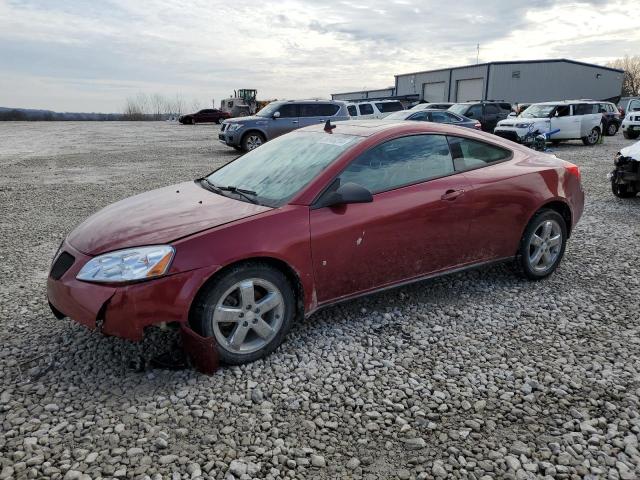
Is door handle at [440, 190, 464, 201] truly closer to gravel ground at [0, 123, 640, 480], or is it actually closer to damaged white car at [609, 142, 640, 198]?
gravel ground at [0, 123, 640, 480]

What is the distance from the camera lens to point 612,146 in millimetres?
19344

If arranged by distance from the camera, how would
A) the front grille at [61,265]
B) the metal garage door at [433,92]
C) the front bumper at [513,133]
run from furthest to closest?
the metal garage door at [433,92] → the front bumper at [513,133] → the front grille at [61,265]

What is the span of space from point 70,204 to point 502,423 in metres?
8.36

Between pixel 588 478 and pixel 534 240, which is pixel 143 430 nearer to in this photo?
pixel 588 478

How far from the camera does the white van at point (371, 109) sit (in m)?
21.0

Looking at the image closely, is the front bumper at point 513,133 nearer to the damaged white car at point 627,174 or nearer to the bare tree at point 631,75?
the damaged white car at point 627,174

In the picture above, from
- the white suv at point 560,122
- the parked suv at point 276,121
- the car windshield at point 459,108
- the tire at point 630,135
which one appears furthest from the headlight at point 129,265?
the tire at point 630,135

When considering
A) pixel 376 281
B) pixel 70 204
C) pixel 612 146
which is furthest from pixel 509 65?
pixel 376 281

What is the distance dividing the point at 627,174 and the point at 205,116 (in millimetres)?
43353

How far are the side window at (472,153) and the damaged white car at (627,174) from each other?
5.20 m

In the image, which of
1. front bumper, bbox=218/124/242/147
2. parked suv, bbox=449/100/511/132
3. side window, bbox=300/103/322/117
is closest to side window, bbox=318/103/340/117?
side window, bbox=300/103/322/117

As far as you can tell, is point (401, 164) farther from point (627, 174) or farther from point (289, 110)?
point (289, 110)

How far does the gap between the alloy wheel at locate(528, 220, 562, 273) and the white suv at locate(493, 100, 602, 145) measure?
1409 centimetres

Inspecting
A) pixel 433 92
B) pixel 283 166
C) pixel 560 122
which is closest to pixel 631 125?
pixel 560 122
